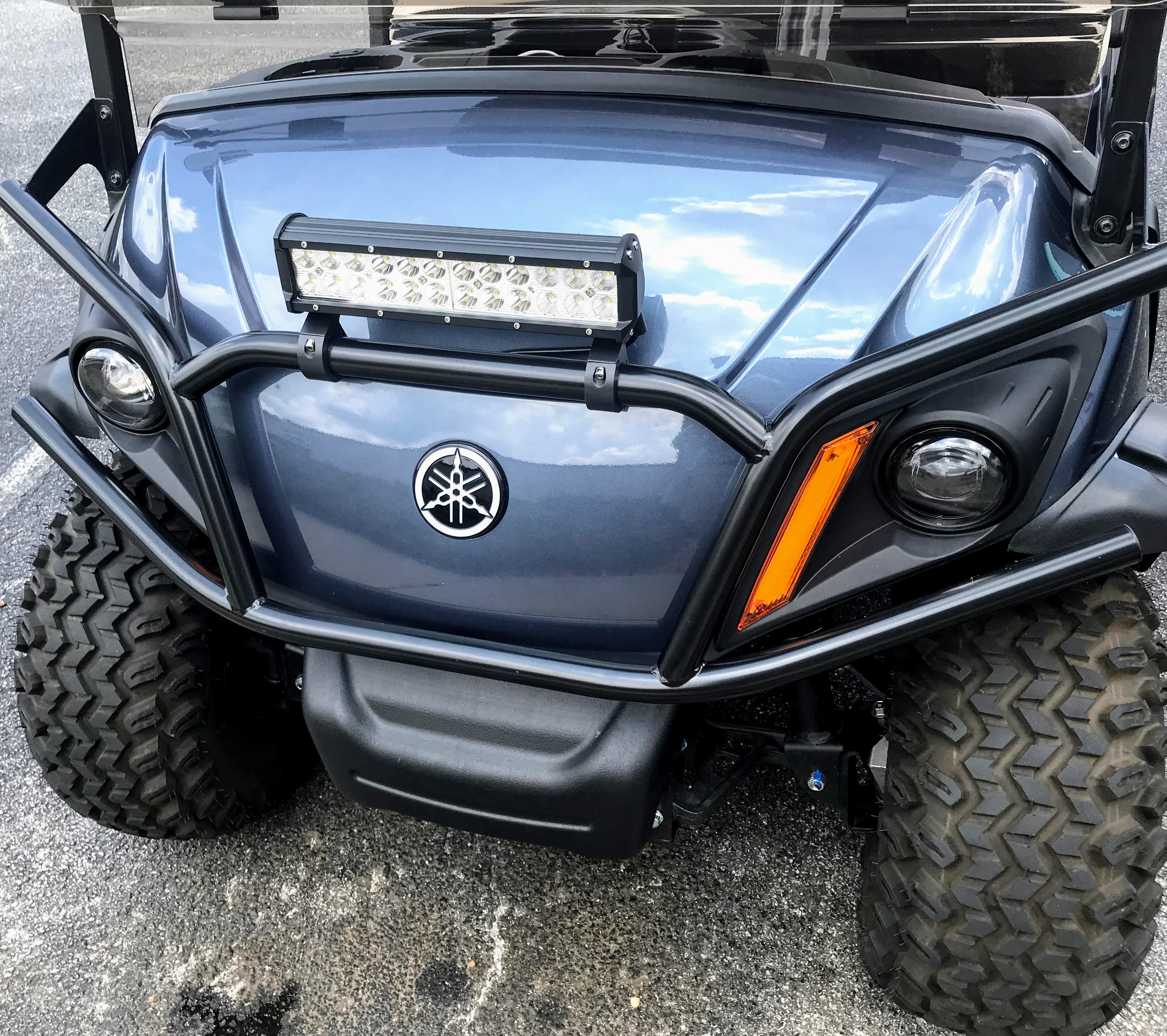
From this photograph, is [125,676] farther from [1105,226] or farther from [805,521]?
[1105,226]

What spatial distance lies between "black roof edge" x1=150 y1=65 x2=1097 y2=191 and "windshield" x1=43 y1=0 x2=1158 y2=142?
0.24 ft

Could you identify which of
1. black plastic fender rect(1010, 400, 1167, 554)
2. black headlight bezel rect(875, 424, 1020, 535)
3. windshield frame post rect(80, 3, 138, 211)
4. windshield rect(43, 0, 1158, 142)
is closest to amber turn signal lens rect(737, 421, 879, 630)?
black headlight bezel rect(875, 424, 1020, 535)

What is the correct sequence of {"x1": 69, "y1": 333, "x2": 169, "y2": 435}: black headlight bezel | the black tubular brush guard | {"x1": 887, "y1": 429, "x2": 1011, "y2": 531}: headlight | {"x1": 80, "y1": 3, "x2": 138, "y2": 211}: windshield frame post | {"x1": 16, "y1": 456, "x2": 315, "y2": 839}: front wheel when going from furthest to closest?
1. {"x1": 80, "y1": 3, "x2": 138, "y2": 211}: windshield frame post
2. {"x1": 16, "y1": 456, "x2": 315, "y2": 839}: front wheel
3. {"x1": 69, "y1": 333, "x2": 169, "y2": 435}: black headlight bezel
4. {"x1": 887, "y1": 429, "x2": 1011, "y2": 531}: headlight
5. the black tubular brush guard

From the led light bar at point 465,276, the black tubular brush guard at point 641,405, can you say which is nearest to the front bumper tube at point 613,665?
the black tubular brush guard at point 641,405

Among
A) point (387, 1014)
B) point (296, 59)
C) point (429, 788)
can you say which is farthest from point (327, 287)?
point (387, 1014)

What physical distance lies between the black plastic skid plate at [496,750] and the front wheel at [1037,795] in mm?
365

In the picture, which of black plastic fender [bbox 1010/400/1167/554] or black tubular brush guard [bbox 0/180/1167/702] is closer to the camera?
black tubular brush guard [bbox 0/180/1167/702]

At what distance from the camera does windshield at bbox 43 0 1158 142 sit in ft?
5.34

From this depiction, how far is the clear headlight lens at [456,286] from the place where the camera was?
1262 millimetres

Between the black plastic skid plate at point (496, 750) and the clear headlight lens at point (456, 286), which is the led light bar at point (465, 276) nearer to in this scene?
the clear headlight lens at point (456, 286)

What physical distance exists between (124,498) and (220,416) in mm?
230

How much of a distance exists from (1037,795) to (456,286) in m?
0.99

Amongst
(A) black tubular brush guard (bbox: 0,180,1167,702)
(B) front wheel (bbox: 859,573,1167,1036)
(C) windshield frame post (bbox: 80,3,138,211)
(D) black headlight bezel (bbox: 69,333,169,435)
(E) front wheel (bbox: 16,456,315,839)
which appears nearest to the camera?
(A) black tubular brush guard (bbox: 0,180,1167,702)

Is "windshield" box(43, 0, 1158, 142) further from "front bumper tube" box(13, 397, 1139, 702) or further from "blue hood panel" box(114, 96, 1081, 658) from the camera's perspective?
"front bumper tube" box(13, 397, 1139, 702)
